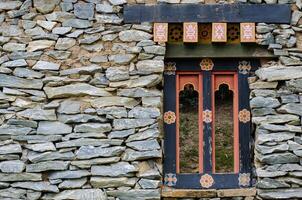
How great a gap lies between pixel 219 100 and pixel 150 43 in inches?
158

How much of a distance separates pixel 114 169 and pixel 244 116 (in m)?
→ 1.34

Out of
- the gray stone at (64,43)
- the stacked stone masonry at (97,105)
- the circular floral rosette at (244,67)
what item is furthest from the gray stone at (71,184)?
the circular floral rosette at (244,67)

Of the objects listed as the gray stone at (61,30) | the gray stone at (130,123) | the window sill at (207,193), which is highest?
the gray stone at (61,30)

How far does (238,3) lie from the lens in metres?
5.48

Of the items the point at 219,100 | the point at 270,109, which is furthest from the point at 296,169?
the point at 219,100

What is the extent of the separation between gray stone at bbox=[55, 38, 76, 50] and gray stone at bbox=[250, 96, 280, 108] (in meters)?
1.73

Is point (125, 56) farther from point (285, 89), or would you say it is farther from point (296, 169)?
point (296, 169)

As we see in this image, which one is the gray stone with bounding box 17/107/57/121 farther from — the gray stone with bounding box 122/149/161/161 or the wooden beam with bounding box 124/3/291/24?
the wooden beam with bounding box 124/3/291/24

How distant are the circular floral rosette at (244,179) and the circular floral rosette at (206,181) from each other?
0.26m

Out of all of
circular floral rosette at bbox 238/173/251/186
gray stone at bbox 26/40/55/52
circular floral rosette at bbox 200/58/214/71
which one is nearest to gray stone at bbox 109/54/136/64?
gray stone at bbox 26/40/55/52

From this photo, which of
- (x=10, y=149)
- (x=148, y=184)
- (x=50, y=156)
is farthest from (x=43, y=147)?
(x=148, y=184)

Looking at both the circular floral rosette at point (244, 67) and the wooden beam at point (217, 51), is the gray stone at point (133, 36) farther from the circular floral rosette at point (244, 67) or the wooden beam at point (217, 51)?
the circular floral rosette at point (244, 67)

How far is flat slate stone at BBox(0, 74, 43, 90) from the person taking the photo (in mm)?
5375

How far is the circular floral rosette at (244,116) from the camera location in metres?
5.62
